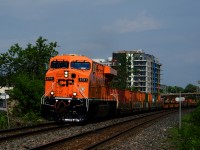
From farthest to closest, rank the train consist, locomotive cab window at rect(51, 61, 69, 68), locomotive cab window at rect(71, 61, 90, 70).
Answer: locomotive cab window at rect(51, 61, 69, 68), locomotive cab window at rect(71, 61, 90, 70), the train consist

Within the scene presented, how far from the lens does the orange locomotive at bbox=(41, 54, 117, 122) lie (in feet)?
78.4

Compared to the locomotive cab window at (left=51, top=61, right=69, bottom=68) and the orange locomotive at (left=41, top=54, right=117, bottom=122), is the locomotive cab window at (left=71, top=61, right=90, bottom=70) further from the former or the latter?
the locomotive cab window at (left=51, top=61, right=69, bottom=68)

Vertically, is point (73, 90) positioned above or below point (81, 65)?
below

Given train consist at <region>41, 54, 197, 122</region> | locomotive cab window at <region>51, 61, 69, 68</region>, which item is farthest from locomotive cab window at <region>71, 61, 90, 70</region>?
locomotive cab window at <region>51, 61, 69, 68</region>

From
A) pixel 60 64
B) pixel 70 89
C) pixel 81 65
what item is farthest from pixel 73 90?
pixel 60 64

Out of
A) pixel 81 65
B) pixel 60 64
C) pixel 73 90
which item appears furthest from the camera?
pixel 60 64

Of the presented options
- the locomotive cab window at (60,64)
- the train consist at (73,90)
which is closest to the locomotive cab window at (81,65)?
the train consist at (73,90)

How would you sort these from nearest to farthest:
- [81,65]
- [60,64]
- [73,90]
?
[73,90]
[81,65]
[60,64]

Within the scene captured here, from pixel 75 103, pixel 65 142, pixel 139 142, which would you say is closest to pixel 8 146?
pixel 65 142

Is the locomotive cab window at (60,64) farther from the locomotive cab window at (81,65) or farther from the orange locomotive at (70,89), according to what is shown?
the locomotive cab window at (81,65)

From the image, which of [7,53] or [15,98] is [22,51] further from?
[15,98]

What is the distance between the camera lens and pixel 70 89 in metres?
24.2

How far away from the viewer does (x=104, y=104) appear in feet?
93.7

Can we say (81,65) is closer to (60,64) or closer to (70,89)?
(60,64)
